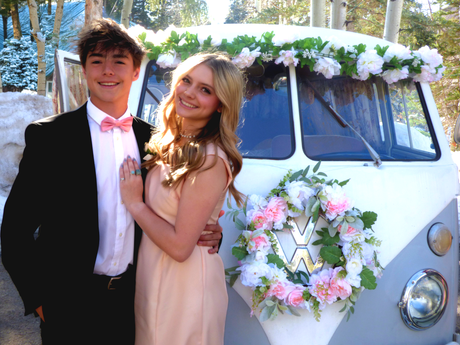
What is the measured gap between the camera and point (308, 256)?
2195 mm

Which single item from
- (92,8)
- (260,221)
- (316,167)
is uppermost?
(92,8)

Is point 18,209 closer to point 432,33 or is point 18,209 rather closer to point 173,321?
point 173,321

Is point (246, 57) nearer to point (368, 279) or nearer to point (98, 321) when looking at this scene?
point (368, 279)

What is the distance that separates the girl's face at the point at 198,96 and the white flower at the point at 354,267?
0.98m

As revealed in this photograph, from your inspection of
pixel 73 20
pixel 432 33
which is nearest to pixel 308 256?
pixel 432 33

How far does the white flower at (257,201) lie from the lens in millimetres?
2219

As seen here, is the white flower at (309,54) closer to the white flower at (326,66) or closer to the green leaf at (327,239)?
the white flower at (326,66)

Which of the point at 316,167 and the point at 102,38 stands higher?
the point at 102,38

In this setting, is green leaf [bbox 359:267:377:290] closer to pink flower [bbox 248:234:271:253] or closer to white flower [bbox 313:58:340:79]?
pink flower [bbox 248:234:271:253]

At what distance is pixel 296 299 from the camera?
80.9 inches

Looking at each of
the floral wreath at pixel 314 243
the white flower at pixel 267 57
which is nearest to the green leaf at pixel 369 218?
the floral wreath at pixel 314 243

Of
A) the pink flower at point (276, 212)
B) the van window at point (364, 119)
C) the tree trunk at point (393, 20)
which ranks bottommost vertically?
the pink flower at point (276, 212)

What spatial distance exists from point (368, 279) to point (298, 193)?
1.75 ft

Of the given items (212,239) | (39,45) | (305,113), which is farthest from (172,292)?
(39,45)
